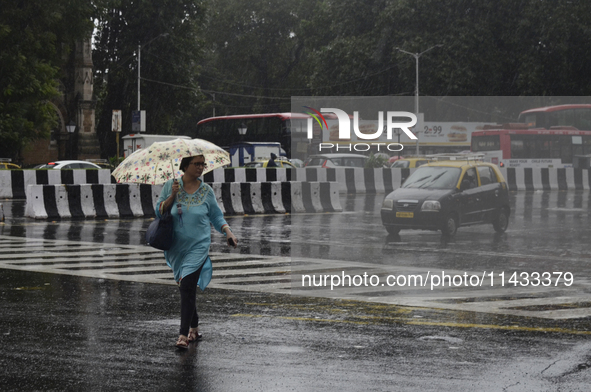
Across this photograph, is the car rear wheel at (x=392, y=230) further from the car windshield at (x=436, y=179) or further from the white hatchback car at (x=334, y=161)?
the white hatchback car at (x=334, y=161)

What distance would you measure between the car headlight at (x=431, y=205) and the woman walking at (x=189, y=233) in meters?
8.67

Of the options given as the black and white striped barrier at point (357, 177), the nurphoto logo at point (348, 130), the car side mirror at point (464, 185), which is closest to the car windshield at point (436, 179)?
the car side mirror at point (464, 185)

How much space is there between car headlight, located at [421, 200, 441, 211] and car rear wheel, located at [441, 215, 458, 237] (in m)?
0.29

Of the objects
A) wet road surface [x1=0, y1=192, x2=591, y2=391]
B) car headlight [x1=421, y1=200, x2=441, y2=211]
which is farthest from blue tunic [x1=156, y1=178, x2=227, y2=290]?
car headlight [x1=421, y1=200, x2=441, y2=211]

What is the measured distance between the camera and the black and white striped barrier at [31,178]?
26.5 meters

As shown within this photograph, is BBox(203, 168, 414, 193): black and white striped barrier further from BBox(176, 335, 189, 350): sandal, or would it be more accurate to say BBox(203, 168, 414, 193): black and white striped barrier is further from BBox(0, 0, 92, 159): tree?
BBox(176, 335, 189, 350): sandal

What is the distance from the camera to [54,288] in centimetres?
1040

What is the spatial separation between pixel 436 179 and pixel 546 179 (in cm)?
1774

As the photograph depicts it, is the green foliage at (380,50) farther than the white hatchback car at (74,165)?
Yes

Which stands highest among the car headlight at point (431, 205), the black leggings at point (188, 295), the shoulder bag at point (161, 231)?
the shoulder bag at point (161, 231)

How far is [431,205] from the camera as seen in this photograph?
15.6 meters

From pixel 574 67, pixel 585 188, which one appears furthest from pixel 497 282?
pixel 574 67

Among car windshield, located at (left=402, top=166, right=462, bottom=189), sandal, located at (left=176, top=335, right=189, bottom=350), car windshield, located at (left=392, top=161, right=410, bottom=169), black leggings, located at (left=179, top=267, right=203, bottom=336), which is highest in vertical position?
car windshield, located at (left=392, top=161, right=410, bottom=169)

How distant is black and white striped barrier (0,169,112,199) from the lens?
2645 centimetres
